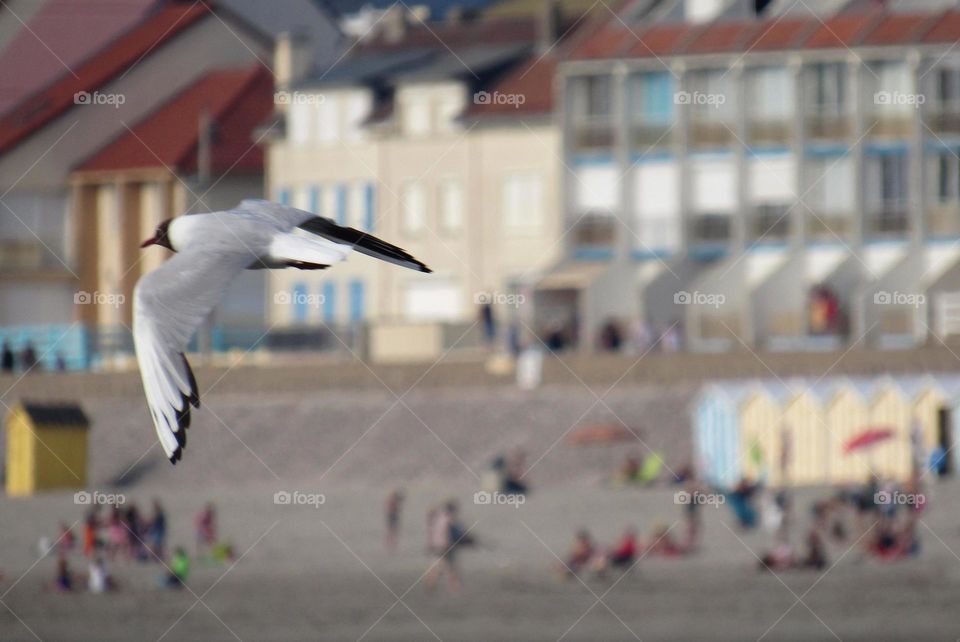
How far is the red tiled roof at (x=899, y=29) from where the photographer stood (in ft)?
200

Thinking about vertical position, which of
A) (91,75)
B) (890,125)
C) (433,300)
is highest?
(91,75)

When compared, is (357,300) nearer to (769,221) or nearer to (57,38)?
(769,221)

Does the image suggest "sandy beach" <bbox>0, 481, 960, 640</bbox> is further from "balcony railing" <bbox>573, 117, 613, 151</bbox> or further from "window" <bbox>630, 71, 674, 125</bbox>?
"balcony railing" <bbox>573, 117, 613, 151</bbox>

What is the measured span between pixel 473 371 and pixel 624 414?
4100mm

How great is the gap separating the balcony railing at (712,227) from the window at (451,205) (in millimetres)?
7426

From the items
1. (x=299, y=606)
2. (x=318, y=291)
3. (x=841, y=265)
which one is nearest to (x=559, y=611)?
(x=299, y=606)

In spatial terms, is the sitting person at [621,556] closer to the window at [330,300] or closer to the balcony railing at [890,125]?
the balcony railing at [890,125]

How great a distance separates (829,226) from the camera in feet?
204

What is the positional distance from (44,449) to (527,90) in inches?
833

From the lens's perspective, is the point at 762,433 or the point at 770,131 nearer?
the point at 762,433

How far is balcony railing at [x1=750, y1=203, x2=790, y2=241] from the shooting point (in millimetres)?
62406

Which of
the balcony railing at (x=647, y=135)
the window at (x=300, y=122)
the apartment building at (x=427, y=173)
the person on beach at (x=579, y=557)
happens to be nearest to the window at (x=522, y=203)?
the apartment building at (x=427, y=173)

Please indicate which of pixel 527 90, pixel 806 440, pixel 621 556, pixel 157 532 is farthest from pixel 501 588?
pixel 527 90

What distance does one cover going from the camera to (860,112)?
204 feet
